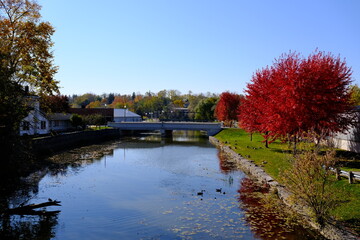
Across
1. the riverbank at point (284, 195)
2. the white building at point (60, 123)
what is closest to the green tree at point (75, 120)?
the white building at point (60, 123)

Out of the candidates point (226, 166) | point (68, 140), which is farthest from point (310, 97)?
Answer: point (68, 140)

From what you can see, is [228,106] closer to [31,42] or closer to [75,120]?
[75,120]

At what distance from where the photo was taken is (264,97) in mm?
41781

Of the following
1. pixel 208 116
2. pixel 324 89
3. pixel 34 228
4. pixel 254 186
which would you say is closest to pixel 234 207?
pixel 254 186

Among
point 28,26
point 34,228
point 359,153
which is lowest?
point 34,228

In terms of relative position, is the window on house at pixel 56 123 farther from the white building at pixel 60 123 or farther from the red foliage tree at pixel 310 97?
the red foliage tree at pixel 310 97

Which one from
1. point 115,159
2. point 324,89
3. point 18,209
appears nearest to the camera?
point 18,209

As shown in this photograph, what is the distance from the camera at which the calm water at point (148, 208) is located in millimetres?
17000

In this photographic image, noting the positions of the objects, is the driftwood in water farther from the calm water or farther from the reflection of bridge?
the reflection of bridge

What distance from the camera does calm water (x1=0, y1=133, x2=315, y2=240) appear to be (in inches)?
669

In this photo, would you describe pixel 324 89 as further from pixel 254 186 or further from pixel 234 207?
pixel 234 207

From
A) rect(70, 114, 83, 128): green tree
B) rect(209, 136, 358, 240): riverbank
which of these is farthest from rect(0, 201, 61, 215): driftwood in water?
rect(70, 114, 83, 128): green tree

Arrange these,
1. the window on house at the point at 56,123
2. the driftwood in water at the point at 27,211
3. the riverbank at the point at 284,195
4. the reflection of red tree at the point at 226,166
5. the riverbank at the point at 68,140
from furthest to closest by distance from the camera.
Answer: the window on house at the point at 56,123, the riverbank at the point at 68,140, the reflection of red tree at the point at 226,166, the driftwood in water at the point at 27,211, the riverbank at the point at 284,195

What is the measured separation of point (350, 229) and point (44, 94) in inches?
1463
